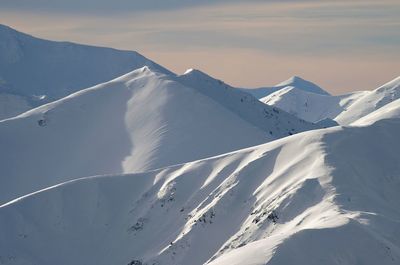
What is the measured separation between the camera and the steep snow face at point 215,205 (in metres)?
126

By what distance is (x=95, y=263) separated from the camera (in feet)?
486

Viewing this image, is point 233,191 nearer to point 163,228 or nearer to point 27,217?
point 163,228

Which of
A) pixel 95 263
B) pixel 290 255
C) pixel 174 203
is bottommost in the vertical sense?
pixel 95 263

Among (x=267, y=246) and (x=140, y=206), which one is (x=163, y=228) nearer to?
(x=140, y=206)

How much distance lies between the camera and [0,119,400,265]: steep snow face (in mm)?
126125

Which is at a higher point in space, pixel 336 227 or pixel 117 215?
pixel 336 227

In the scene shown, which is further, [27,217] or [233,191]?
[27,217]

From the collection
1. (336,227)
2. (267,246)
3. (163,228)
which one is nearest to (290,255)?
(267,246)

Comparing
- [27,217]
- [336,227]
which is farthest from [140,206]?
[336,227]

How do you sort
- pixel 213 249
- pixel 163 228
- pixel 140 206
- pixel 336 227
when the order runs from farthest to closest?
pixel 140 206 < pixel 163 228 < pixel 213 249 < pixel 336 227

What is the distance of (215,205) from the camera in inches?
5497

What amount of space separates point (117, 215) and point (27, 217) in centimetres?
1424

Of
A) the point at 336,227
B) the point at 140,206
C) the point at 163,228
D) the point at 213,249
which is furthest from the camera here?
the point at 140,206

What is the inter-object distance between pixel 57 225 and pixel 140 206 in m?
13.6
